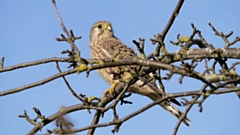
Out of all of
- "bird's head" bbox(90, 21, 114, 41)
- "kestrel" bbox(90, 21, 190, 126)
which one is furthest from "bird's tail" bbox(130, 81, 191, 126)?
"bird's head" bbox(90, 21, 114, 41)

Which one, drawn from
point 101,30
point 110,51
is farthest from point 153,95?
point 101,30

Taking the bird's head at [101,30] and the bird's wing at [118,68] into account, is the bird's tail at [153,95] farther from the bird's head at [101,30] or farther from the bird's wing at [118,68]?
the bird's head at [101,30]

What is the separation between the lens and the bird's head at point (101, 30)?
330 inches

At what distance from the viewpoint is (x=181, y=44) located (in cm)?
418

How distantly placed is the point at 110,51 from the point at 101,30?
118 cm

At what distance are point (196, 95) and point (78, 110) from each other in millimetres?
1426

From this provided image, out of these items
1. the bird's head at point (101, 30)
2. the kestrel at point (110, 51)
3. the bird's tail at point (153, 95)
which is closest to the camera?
the bird's tail at point (153, 95)

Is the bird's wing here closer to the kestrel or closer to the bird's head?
the kestrel

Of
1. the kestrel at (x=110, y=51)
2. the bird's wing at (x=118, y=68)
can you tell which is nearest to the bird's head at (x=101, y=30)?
the kestrel at (x=110, y=51)

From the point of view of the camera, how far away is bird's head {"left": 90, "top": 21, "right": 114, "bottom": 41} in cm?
838

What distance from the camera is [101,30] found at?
858 cm

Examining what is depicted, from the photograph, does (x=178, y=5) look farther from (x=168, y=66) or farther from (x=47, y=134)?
(x=47, y=134)

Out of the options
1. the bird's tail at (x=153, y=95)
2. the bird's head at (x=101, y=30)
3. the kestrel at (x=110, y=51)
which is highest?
the bird's head at (x=101, y=30)

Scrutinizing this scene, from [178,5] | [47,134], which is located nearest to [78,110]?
[47,134]
